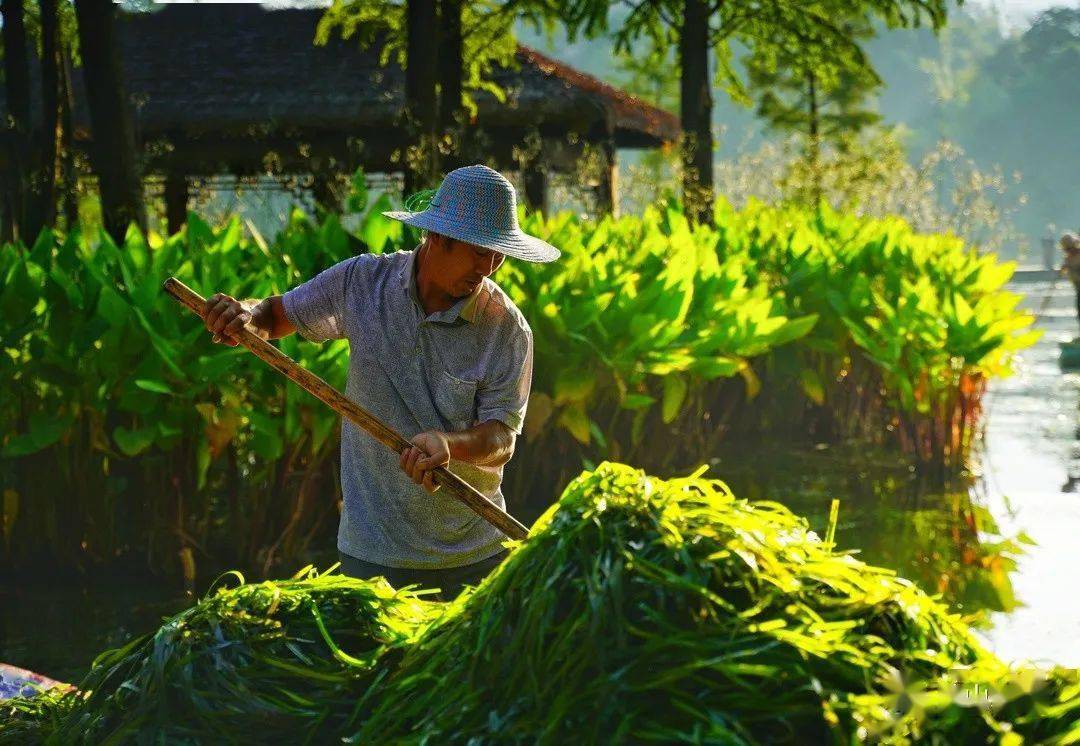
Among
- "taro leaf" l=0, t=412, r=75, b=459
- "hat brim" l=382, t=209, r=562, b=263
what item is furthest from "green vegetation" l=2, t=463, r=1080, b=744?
"taro leaf" l=0, t=412, r=75, b=459

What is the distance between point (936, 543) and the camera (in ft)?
25.0

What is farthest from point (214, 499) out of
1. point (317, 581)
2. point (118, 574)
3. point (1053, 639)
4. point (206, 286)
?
point (317, 581)

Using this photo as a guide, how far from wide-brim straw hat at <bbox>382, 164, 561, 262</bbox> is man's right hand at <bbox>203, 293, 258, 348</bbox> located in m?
0.39

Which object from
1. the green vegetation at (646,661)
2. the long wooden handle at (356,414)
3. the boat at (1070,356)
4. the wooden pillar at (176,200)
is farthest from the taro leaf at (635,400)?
the wooden pillar at (176,200)

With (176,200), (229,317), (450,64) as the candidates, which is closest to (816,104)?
(176,200)

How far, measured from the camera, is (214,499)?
749 cm

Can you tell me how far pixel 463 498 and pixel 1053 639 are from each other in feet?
13.0

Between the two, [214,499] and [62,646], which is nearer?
[62,646]

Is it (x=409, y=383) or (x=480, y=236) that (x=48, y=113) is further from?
(x=480, y=236)

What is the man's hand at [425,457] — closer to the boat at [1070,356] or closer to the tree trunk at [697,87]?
the tree trunk at [697,87]

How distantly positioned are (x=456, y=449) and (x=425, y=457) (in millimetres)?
375

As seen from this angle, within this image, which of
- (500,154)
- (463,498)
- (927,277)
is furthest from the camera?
(500,154)

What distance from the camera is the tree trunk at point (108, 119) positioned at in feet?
32.2

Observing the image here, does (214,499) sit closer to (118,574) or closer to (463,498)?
(118,574)
